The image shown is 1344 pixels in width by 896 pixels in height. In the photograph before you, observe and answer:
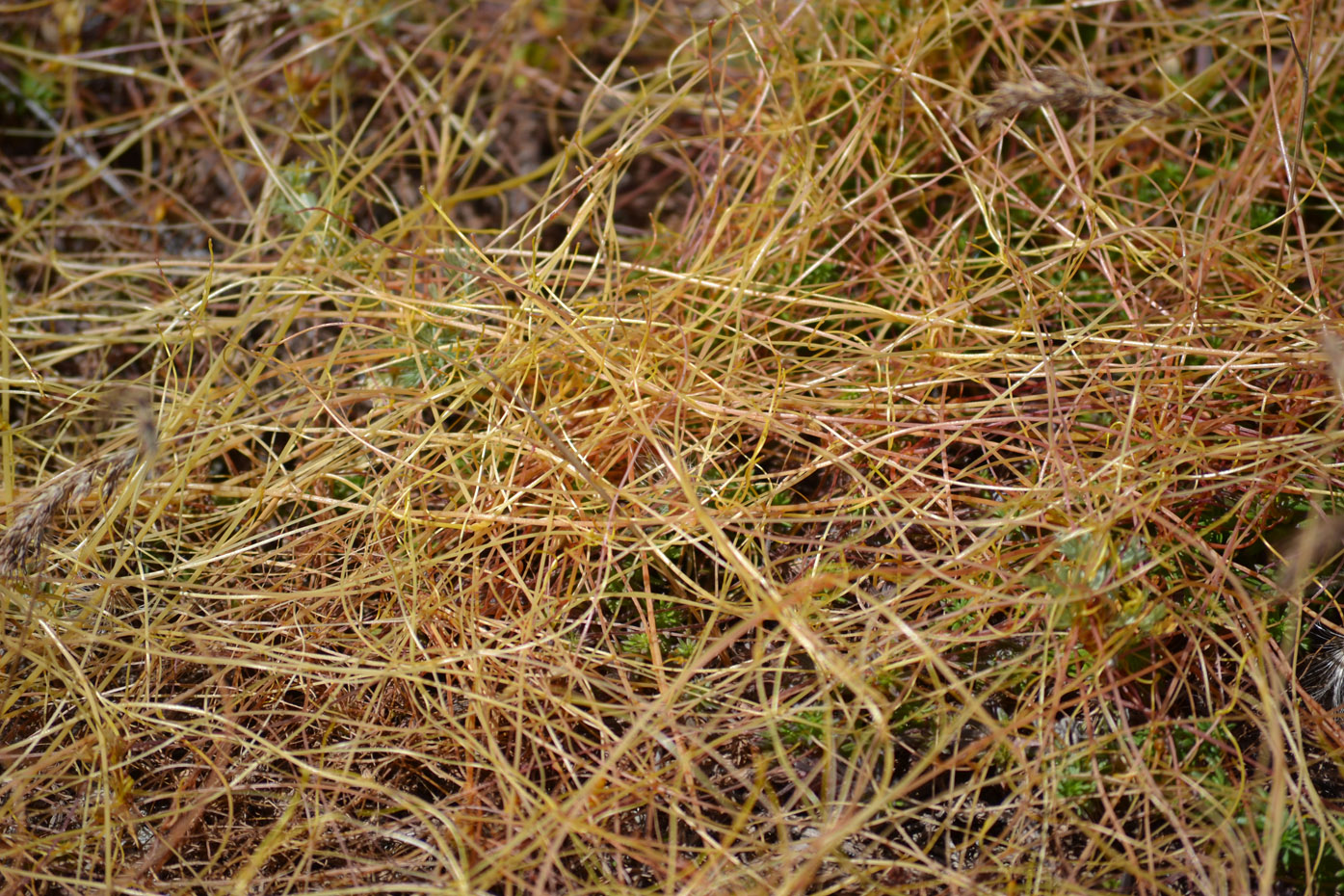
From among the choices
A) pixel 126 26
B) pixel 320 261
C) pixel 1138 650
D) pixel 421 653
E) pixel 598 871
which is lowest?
pixel 598 871

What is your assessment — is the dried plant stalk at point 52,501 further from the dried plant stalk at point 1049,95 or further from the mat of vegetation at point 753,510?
the dried plant stalk at point 1049,95

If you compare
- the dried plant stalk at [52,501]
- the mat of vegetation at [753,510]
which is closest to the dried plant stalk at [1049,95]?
the mat of vegetation at [753,510]

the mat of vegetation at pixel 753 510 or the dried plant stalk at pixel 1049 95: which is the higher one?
the dried plant stalk at pixel 1049 95

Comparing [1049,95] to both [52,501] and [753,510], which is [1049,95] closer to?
[753,510]

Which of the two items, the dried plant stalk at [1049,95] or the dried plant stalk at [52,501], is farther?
the dried plant stalk at [1049,95]

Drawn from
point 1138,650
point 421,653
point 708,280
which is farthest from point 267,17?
point 1138,650

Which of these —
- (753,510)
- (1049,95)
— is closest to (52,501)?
(753,510)

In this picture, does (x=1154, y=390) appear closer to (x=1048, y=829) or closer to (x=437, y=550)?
(x=1048, y=829)

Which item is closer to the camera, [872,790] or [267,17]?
[872,790]
